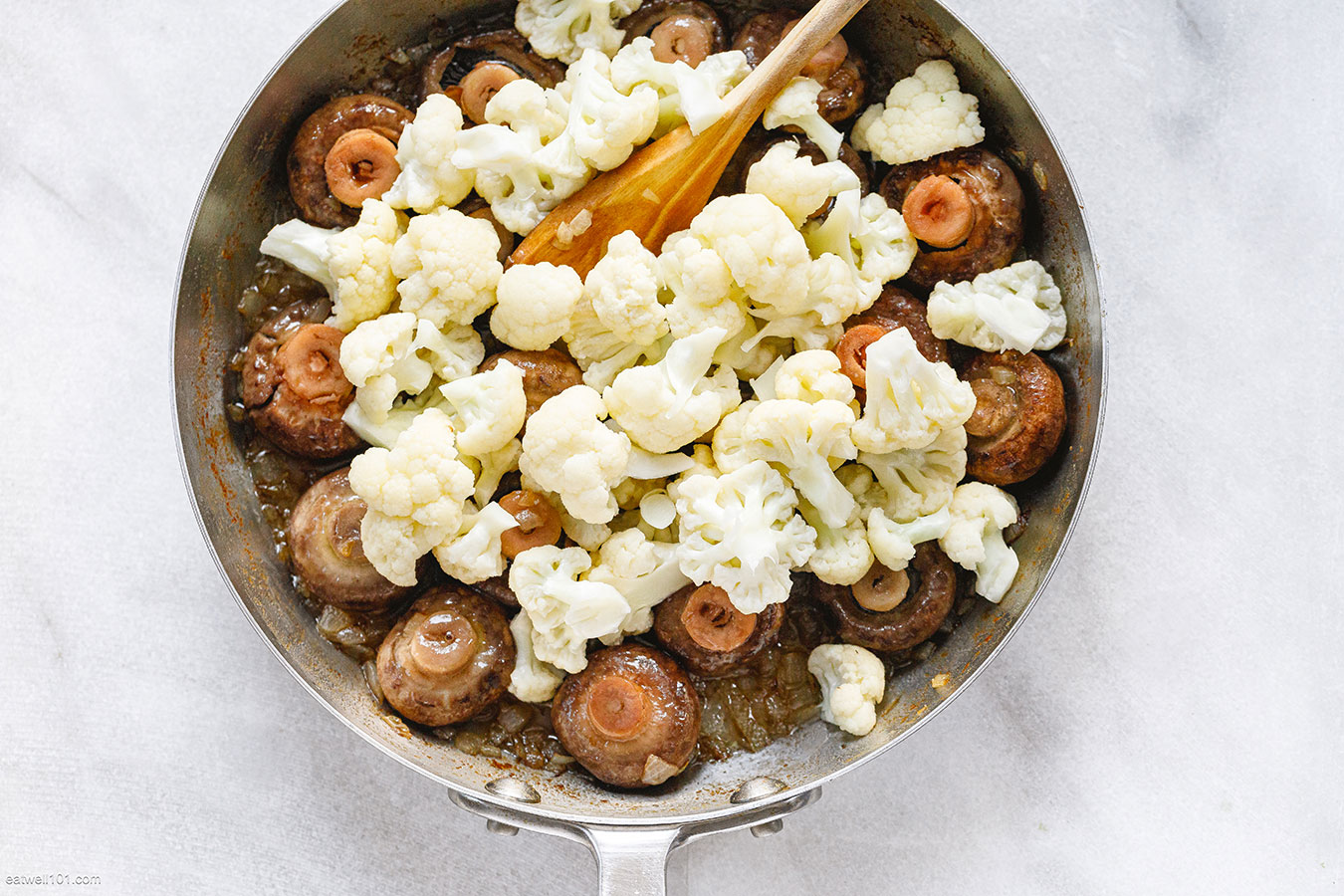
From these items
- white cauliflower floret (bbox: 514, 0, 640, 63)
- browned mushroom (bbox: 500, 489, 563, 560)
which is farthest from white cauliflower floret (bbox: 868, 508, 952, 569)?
white cauliflower floret (bbox: 514, 0, 640, 63)

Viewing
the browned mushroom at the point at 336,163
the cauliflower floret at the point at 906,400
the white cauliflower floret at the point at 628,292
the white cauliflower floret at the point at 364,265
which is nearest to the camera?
the cauliflower floret at the point at 906,400

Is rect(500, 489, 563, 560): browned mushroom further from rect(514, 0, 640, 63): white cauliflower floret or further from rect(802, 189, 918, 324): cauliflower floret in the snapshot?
rect(514, 0, 640, 63): white cauliflower floret

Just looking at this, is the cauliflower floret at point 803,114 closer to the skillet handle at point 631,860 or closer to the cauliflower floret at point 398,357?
the cauliflower floret at point 398,357

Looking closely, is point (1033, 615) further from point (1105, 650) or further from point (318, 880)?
point (318, 880)

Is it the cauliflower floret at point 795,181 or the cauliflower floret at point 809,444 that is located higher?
the cauliflower floret at point 795,181

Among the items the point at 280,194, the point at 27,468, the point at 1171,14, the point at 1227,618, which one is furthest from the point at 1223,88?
the point at 27,468

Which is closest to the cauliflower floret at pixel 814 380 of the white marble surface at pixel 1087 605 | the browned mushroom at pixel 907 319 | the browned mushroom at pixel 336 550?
the browned mushroom at pixel 907 319
